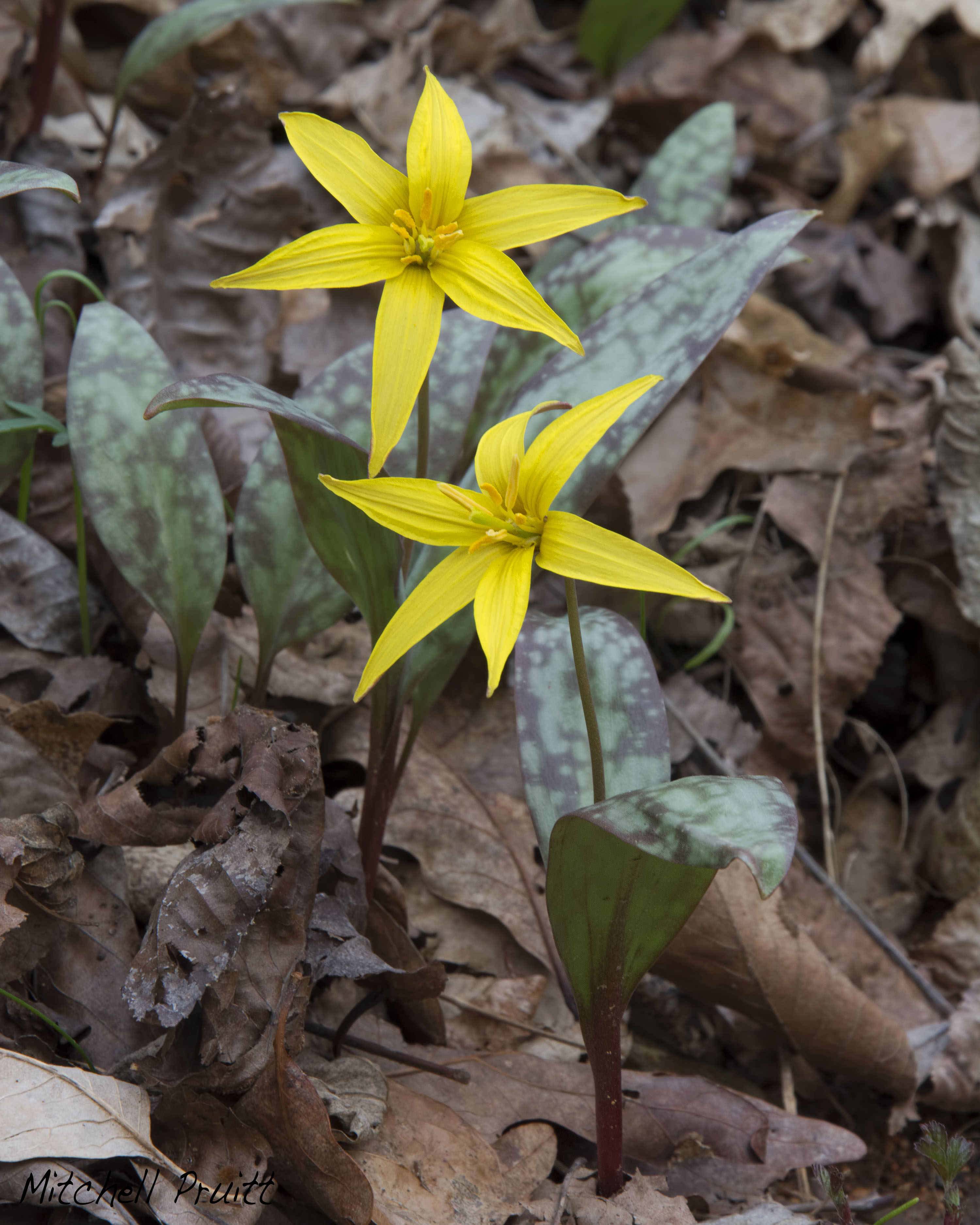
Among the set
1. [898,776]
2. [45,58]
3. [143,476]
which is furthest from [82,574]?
[898,776]

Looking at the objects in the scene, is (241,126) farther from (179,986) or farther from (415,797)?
(179,986)

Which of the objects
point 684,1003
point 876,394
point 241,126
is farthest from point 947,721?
point 241,126

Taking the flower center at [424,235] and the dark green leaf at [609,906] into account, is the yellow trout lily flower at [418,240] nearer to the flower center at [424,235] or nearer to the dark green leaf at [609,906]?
the flower center at [424,235]

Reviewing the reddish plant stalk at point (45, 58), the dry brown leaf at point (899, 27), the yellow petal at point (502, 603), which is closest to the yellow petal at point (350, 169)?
the yellow petal at point (502, 603)

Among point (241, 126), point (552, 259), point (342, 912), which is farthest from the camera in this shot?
point (241, 126)

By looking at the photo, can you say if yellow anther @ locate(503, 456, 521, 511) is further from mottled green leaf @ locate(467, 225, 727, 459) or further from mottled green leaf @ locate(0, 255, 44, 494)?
mottled green leaf @ locate(0, 255, 44, 494)

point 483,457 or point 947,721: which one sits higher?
point 483,457
